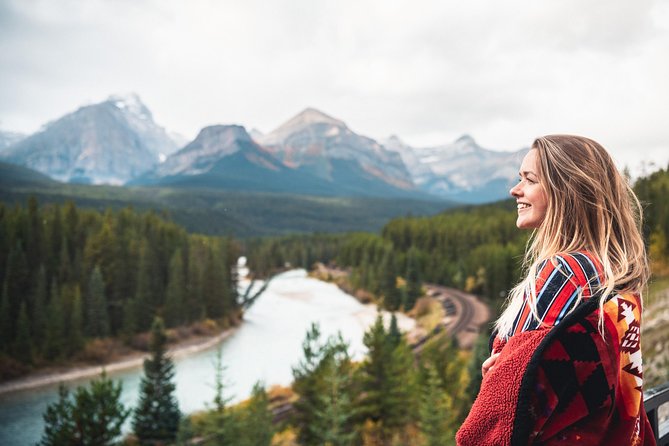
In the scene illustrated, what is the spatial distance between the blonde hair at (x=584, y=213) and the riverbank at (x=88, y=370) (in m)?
34.3

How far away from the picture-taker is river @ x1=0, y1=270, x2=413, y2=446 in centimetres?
3041

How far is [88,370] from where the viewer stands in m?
38.4

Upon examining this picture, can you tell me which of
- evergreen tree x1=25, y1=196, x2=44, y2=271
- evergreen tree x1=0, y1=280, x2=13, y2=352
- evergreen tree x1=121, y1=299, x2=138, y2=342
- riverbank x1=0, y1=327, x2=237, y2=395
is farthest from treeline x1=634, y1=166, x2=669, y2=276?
evergreen tree x1=25, y1=196, x2=44, y2=271

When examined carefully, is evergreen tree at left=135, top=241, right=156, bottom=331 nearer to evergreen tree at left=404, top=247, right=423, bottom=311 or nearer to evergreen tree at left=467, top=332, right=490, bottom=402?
evergreen tree at left=404, top=247, right=423, bottom=311

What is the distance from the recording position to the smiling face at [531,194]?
1833 mm

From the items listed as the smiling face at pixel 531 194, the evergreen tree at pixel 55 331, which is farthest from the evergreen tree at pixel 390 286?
the smiling face at pixel 531 194

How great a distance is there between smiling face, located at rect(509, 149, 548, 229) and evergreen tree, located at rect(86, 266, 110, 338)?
152ft

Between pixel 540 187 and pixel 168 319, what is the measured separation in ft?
162

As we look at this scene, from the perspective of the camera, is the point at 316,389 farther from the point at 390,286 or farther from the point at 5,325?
the point at 390,286

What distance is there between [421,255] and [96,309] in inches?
1604

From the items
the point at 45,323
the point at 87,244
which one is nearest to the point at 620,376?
the point at 45,323

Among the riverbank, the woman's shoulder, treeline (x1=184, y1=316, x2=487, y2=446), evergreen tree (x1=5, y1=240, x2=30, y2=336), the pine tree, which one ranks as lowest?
the riverbank

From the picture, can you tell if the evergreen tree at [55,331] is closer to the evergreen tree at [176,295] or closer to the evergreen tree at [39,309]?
the evergreen tree at [39,309]

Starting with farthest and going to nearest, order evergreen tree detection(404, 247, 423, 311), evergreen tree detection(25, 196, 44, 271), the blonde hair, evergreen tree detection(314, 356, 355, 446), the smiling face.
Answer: evergreen tree detection(404, 247, 423, 311)
evergreen tree detection(25, 196, 44, 271)
evergreen tree detection(314, 356, 355, 446)
the smiling face
the blonde hair
